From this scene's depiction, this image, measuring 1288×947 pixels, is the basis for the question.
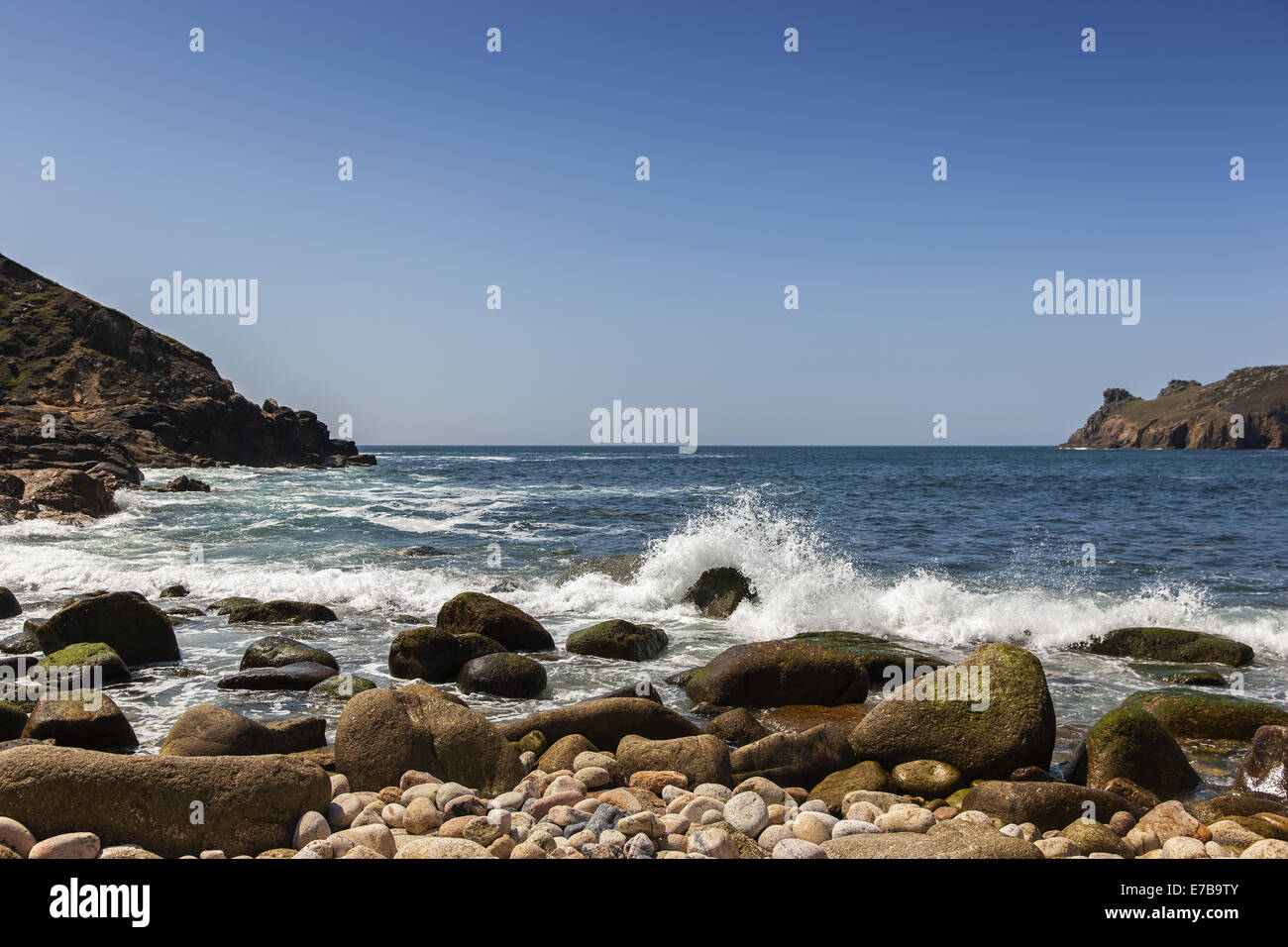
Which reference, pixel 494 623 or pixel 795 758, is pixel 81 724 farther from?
pixel 795 758

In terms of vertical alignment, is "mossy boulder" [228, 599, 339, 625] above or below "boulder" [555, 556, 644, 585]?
below

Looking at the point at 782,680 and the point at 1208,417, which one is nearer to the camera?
the point at 782,680

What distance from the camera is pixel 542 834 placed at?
4.40 meters

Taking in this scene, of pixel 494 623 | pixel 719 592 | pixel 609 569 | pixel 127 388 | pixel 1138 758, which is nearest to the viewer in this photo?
pixel 1138 758

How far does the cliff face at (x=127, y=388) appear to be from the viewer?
186ft

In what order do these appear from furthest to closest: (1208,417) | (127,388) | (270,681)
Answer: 1. (1208,417)
2. (127,388)
3. (270,681)

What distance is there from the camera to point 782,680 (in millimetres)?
8703

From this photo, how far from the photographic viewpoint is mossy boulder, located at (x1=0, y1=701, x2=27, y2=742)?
641 cm


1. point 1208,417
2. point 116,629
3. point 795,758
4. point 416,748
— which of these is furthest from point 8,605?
point 1208,417

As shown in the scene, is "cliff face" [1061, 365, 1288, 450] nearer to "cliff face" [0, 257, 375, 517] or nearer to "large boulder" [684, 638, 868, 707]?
"cliff face" [0, 257, 375, 517]

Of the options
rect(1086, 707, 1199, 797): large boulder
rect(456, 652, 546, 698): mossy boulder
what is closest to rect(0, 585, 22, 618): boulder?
rect(456, 652, 546, 698): mossy boulder

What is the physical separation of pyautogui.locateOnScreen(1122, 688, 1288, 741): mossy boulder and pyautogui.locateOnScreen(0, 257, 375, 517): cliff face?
55.0m

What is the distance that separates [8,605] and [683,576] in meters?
11.0
